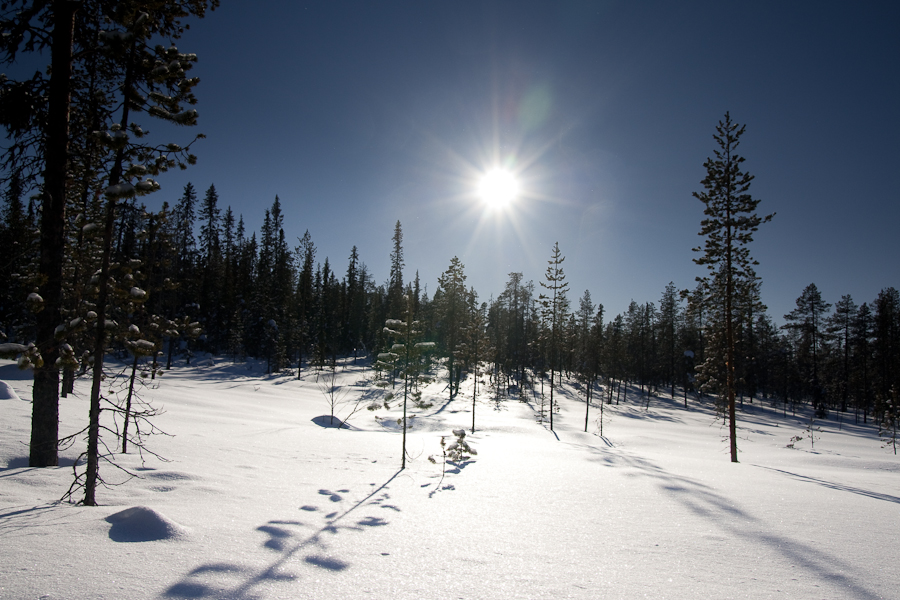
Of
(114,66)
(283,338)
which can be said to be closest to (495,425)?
(114,66)

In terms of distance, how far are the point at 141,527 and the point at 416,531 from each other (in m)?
2.87

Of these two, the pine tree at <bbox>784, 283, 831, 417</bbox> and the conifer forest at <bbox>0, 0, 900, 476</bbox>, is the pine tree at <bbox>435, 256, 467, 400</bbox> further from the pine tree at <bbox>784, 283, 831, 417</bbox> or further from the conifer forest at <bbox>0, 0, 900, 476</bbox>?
the pine tree at <bbox>784, 283, 831, 417</bbox>

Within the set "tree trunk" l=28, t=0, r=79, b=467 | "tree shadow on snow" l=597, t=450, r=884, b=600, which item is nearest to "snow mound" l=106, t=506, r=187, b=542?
"tree trunk" l=28, t=0, r=79, b=467

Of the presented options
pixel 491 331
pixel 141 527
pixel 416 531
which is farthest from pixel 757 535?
pixel 491 331

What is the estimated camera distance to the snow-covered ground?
3092mm

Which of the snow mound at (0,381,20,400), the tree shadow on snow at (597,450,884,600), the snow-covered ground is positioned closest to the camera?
the snow-covered ground

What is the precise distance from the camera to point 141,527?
143 inches

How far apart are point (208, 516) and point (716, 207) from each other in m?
20.6

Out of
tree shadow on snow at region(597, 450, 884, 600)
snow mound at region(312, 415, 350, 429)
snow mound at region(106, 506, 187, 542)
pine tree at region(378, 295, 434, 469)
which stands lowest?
snow mound at region(312, 415, 350, 429)

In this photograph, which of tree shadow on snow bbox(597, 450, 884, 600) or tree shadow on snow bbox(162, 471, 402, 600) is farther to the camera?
tree shadow on snow bbox(597, 450, 884, 600)

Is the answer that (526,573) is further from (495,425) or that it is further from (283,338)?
(283,338)

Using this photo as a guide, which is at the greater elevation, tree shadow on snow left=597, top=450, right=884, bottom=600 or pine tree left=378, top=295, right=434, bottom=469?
pine tree left=378, top=295, right=434, bottom=469

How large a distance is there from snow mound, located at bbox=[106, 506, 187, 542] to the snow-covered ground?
0.6 inches

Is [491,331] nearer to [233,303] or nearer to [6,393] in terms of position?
[233,303]
